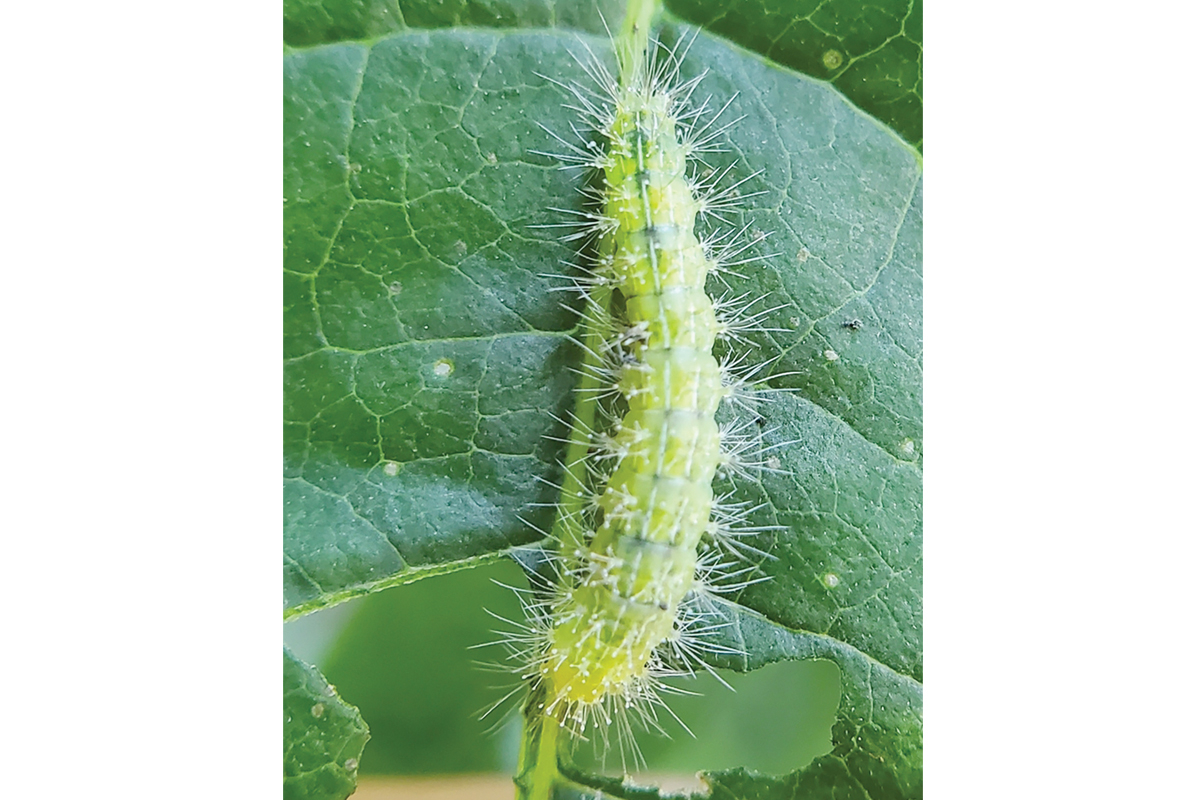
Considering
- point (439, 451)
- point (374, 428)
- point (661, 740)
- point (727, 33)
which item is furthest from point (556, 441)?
point (727, 33)

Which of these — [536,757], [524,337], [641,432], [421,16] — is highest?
[421,16]

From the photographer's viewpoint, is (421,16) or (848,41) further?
(848,41)

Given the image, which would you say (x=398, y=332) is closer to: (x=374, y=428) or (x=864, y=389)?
(x=374, y=428)

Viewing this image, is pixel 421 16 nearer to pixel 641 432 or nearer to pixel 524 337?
pixel 524 337

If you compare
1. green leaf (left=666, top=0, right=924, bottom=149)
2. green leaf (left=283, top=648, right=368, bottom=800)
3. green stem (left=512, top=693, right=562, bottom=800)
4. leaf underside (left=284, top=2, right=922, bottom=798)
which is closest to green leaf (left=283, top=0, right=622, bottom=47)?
leaf underside (left=284, top=2, right=922, bottom=798)

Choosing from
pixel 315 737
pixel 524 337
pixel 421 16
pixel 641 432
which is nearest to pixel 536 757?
pixel 315 737

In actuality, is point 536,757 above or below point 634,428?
below

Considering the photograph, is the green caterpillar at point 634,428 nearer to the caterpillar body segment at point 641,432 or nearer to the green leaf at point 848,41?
the caterpillar body segment at point 641,432
